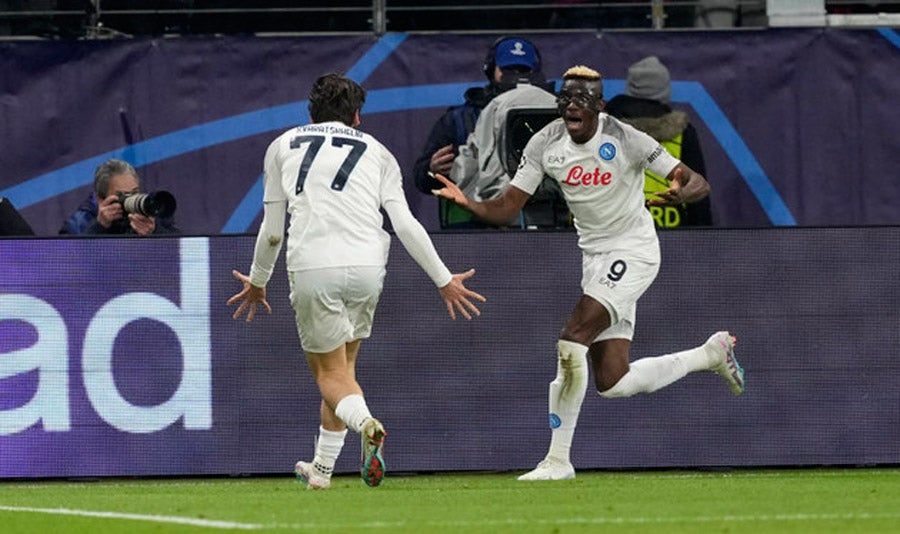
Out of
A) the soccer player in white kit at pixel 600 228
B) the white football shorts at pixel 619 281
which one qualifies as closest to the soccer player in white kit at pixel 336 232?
the soccer player in white kit at pixel 600 228

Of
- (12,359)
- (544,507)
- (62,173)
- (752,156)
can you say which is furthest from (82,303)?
(752,156)

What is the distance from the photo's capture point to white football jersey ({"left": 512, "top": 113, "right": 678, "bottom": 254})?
37.4 ft

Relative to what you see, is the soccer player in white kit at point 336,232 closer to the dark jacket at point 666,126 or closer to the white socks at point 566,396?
the white socks at point 566,396

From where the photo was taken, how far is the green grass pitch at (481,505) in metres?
8.05

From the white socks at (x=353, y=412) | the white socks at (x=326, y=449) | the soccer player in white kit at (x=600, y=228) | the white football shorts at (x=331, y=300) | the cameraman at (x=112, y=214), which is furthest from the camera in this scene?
the cameraman at (x=112, y=214)

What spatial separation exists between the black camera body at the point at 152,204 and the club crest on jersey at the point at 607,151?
3.01m

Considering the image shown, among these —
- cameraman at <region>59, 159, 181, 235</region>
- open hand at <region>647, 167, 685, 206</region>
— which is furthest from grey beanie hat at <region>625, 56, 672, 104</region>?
cameraman at <region>59, 159, 181, 235</region>

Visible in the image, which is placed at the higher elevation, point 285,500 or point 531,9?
point 531,9

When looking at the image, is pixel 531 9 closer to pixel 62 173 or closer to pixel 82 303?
pixel 62 173

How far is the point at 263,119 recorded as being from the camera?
1519cm

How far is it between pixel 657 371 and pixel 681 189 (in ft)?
3.46

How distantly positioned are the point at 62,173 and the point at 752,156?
16.8 ft

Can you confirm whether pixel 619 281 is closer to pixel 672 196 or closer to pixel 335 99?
pixel 672 196

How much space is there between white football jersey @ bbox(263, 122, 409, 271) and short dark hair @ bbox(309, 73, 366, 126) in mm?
66
